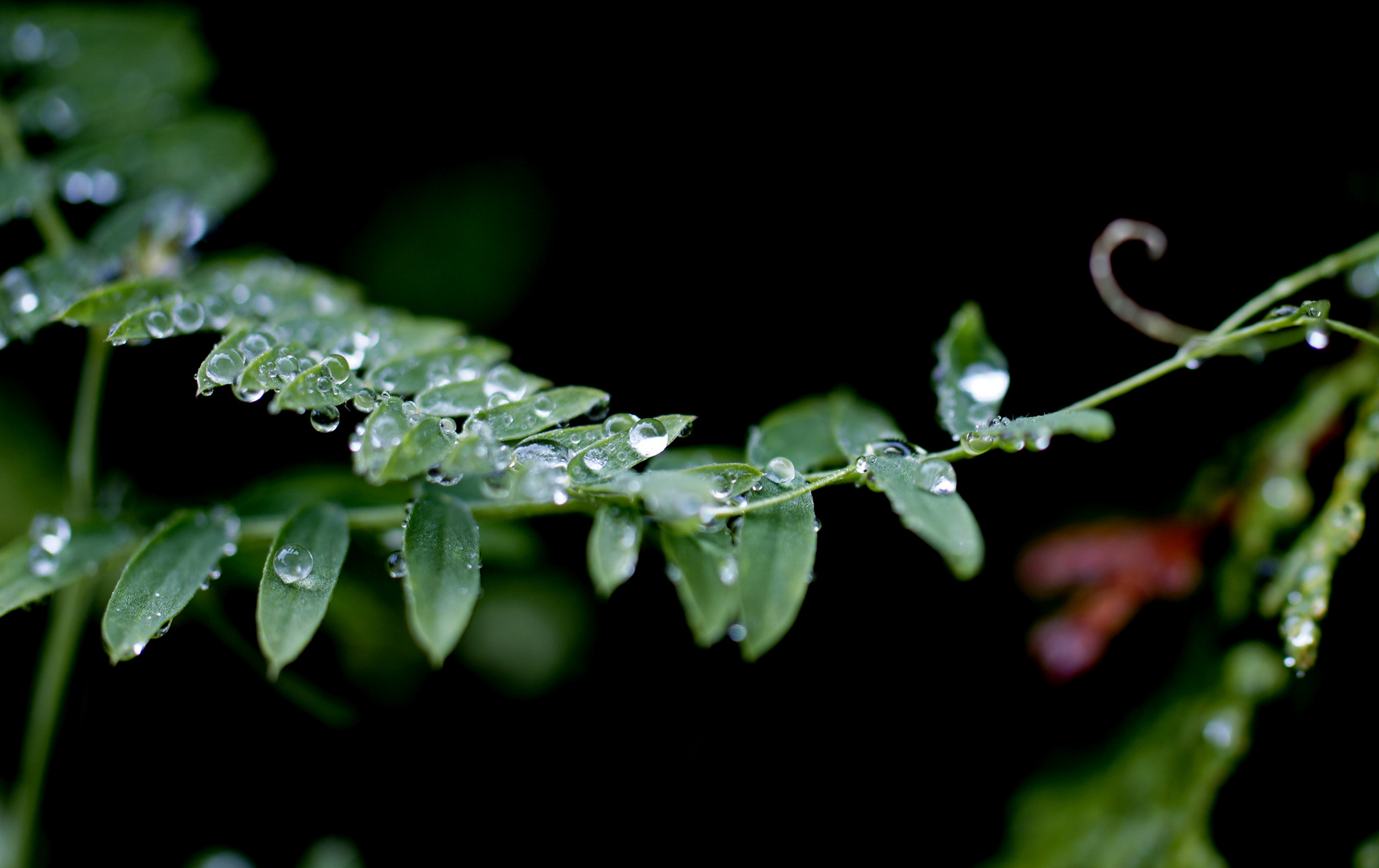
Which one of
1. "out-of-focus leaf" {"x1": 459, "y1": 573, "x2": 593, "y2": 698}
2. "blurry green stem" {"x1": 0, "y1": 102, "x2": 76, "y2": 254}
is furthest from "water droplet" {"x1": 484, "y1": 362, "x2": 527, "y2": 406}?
Answer: "out-of-focus leaf" {"x1": 459, "y1": 573, "x2": 593, "y2": 698}

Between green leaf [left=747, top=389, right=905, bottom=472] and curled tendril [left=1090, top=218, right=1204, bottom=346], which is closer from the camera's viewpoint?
green leaf [left=747, top=389, right=905, bottom=472]

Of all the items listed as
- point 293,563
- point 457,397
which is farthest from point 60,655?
point 457,397

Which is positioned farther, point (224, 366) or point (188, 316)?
point (188, 316)

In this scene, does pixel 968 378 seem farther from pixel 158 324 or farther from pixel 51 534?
pixel 51 534

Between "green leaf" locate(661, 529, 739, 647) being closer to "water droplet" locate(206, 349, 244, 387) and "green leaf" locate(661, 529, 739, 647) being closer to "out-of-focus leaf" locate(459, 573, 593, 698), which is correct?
"water droplet" locate(206, 349, 244, 387)

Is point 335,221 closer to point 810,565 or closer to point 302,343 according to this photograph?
point 302,343

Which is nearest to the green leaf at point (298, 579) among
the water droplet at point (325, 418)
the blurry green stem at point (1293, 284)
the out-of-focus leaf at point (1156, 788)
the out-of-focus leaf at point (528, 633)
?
the water droplet at point (325, 418)

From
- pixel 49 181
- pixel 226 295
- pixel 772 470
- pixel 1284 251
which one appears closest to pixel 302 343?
pixel 226 295
